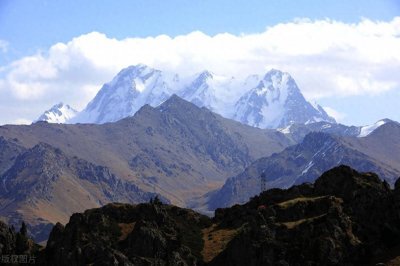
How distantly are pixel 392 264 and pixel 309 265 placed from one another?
18931mm

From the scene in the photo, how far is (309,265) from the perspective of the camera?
199 metres

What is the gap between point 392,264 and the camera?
192 m
